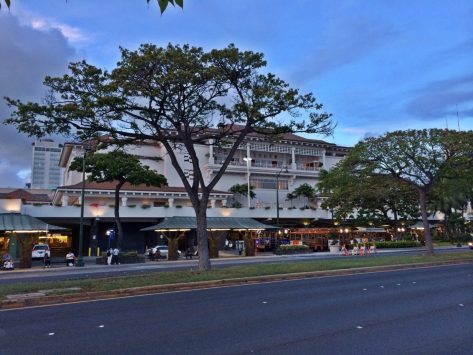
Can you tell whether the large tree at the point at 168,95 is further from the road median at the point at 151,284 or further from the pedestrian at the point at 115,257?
the pedestrian at the point at 115,257

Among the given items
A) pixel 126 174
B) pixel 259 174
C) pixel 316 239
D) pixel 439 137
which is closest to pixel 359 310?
pixel 439 137

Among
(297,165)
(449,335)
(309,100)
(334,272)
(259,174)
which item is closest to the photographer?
(449,335)

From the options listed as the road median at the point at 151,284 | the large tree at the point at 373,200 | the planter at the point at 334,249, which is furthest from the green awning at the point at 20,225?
the large tree at the point at 373,200

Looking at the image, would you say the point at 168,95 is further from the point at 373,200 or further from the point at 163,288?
the point at 373,200

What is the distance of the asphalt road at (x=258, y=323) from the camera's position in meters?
7.24

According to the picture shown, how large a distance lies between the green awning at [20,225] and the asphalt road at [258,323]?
960 inches

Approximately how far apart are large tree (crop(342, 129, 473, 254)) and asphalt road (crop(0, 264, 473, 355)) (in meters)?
16.5

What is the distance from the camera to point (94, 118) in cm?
2036

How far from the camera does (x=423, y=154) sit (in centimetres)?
2958

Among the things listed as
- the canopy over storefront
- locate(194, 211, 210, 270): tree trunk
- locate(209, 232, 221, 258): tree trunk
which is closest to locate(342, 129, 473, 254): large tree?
locate(194, 211, 210, 270): tree trunk

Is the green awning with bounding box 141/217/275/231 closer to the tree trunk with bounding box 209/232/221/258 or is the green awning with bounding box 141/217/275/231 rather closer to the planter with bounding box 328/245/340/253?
the tree trunk with bounding box 209/232/221/258

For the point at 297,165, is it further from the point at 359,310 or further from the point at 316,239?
the point at 359,310

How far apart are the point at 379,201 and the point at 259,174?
18.2 meters

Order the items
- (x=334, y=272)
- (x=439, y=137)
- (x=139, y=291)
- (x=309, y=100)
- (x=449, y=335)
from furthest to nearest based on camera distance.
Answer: (x=439, y=137) < (x=309, y=100) < (x=334, y=272) < (x=139, y=291) < (x=449, y=335)
